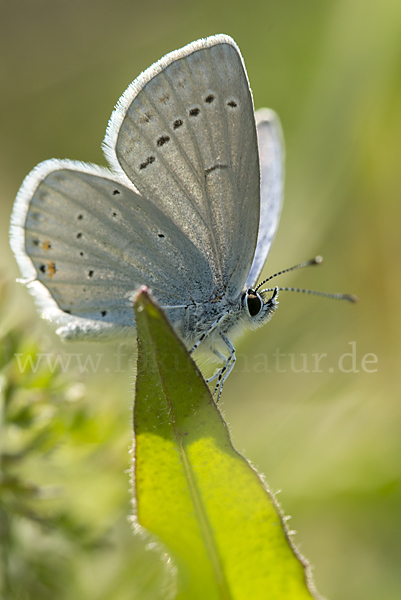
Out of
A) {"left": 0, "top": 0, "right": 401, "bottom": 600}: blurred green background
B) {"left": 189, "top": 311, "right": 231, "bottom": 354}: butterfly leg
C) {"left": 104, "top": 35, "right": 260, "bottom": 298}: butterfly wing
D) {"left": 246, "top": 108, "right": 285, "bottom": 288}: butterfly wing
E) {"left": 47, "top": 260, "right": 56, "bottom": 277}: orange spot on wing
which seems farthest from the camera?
{"left": 246, "top": 108, "right": 285, "bottom": 288}: butterfly wing

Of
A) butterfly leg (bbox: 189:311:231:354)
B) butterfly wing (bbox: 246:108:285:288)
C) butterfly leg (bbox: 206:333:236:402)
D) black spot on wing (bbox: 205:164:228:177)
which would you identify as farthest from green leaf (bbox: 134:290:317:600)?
butterfly wing (bbox: 246:108:285:288)

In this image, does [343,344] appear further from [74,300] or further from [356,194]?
[74,300]

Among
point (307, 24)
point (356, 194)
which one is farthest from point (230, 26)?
point (356, 194)

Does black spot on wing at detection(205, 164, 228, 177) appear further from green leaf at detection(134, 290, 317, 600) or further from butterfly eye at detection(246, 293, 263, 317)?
green leaf at detection(134, 290, 317, 600)

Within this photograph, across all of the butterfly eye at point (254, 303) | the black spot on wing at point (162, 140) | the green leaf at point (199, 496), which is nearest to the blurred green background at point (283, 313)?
the green leaf at point (199, 496)

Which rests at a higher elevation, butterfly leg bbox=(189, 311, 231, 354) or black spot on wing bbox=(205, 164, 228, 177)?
black spot on wing bbox=(205, 164, 228, 177)
